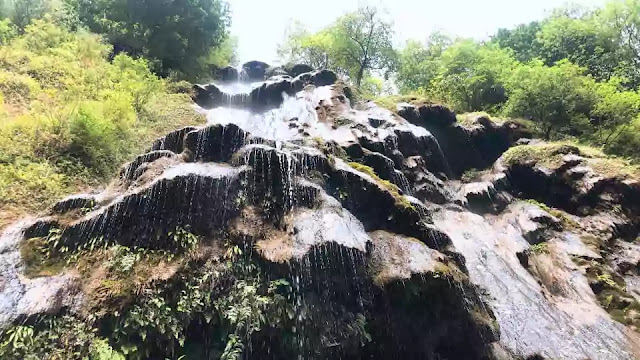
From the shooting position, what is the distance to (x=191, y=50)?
24.1 metres

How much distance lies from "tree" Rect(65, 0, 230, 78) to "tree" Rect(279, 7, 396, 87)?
38.2ft

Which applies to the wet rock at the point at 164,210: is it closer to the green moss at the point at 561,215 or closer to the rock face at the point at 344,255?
the rock face at the point at 344,255

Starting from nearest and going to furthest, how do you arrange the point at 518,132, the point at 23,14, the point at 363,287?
the point at 363,287 < the point at 23,14 < the point at 518,132

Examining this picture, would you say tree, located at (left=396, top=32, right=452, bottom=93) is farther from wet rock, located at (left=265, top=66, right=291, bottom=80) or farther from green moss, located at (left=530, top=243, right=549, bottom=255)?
green moss, located at (left=530, top=243, right=549, bottom=255)

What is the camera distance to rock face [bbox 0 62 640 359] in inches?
288

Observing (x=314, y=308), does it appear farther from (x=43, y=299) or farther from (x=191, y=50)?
(x=191, y=50)

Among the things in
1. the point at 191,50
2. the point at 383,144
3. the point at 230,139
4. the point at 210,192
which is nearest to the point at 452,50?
the point at 383,144

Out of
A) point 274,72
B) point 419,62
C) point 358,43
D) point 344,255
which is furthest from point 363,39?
point 344,255

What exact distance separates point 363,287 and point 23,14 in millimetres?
20834

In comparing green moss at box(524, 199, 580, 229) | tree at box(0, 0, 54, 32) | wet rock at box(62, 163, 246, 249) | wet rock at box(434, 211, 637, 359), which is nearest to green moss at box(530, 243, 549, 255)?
wet rock at box(434, 211, 637, 359)

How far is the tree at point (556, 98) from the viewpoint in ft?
69.8

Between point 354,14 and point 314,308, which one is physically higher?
point 354,14

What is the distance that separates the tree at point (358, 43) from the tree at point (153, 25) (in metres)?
11.6

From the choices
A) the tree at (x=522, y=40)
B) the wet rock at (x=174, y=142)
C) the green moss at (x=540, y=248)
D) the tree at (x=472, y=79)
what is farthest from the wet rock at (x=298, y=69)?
the green moss at (x=540, y=248)
